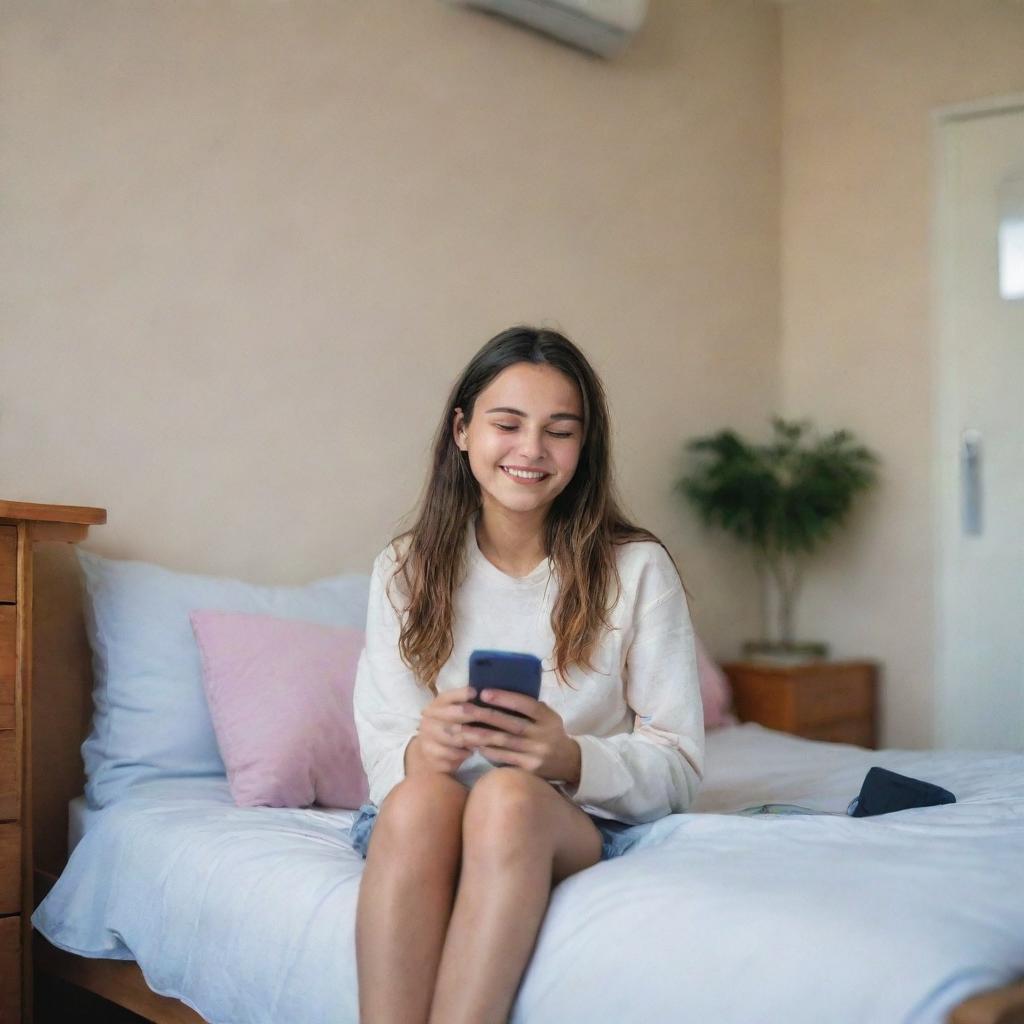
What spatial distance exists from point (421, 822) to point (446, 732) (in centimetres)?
12

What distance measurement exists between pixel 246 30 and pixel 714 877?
2094 millimetres

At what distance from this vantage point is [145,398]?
246 cm

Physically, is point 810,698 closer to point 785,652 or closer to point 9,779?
point 785,652

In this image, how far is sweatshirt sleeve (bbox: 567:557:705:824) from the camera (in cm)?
155

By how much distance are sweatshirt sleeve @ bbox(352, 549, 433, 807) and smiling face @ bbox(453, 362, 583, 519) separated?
9.1 inches

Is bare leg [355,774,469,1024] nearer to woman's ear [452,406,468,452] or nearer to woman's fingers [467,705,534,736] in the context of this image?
woman's fingers [467,705,534,736]

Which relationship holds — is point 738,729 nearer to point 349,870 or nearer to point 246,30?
point 349,870

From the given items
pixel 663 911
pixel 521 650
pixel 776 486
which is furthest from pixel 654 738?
pixel 776 486

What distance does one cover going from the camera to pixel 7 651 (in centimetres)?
190

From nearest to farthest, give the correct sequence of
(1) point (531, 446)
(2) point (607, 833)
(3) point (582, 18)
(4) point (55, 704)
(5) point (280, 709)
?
(2) point (607, 833) → (1) point (531, 446) → (5) point (280, 709) → (4) point (55, 704) → (3) point (582, 18)

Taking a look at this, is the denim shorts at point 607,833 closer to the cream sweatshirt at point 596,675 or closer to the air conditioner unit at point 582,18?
the cream sweatshirt at point 596,675

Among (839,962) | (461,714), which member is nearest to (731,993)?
(839,962)

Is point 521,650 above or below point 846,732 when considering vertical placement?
above

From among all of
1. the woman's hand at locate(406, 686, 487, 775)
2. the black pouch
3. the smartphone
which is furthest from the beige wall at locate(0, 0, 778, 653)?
the black pouch
